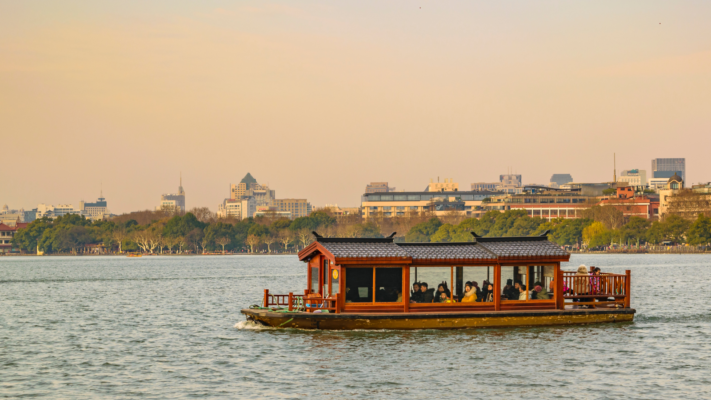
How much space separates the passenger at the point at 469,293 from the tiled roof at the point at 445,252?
1.13 m

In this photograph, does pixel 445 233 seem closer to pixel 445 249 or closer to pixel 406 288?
pixel 445 249

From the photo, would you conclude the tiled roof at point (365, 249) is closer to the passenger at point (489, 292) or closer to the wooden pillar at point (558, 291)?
the passenger at point (489, 292)

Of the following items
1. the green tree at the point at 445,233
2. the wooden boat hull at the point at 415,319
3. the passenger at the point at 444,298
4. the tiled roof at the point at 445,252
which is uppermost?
the green tree at the point at 445,233

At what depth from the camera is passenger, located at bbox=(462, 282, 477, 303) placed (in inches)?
1316

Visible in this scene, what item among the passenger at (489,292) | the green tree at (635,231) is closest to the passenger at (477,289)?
the passenger at (489,292)

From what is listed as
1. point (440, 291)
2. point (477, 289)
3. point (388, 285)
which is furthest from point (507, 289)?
point (388, 285)

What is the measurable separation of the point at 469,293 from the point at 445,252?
1.78m

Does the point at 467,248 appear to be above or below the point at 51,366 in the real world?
above

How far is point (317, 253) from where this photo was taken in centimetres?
3478

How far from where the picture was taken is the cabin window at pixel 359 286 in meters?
32.7

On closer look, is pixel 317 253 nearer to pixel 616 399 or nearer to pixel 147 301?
pixel 616 399

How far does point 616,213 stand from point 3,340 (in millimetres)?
166354

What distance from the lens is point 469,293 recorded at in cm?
3347

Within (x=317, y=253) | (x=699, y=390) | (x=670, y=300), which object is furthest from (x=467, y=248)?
(x=670, y=300)
